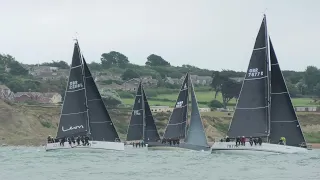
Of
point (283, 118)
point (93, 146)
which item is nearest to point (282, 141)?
point (283, 118)

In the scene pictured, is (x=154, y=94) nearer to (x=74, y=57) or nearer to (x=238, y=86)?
(x=238, y=86)

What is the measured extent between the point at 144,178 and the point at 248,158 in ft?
49.8

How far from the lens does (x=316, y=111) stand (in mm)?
135000

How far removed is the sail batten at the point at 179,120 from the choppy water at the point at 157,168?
62.6ft

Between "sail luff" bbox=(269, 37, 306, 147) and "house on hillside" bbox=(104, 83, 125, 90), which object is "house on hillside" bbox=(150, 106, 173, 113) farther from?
"sail luff" bbox=(269, 37, 306, 147)

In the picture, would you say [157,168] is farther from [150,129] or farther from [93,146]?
[150,129]

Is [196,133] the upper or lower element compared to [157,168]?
upper

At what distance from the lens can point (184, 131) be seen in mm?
76562

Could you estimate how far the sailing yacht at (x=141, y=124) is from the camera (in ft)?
273

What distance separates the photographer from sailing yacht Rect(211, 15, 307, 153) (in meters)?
57.3

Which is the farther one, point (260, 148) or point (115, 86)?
point (115, 86)

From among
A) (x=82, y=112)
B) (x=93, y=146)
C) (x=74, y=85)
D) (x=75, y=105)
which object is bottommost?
(x=93, y=146)

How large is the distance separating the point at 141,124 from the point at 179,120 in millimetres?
→ 8124

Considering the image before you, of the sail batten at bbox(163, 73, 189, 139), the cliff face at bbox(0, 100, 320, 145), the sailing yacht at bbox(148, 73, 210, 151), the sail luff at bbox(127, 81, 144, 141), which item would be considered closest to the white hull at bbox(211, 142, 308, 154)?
the sailing yacht at bbox(148, 73, 210, 151)
